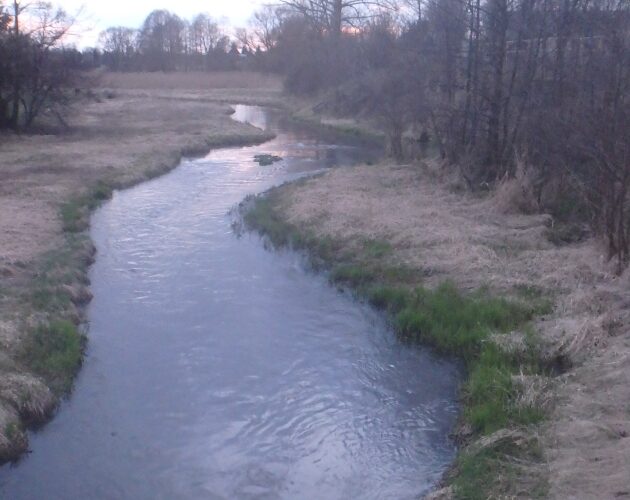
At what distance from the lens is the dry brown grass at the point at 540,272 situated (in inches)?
299

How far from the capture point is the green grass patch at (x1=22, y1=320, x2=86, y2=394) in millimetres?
10531

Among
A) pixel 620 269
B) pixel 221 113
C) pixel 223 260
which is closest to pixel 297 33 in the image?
pixel 221 113

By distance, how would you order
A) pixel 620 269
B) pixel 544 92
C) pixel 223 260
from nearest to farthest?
pixel 620 269 → pixel 223 260 → pixel 544 92

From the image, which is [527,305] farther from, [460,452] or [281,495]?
[281,495]

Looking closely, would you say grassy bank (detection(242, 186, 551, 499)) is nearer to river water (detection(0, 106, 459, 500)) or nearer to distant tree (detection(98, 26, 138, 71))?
river water (detection(0, 106, 459, 500))

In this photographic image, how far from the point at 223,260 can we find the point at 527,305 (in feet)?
22.2

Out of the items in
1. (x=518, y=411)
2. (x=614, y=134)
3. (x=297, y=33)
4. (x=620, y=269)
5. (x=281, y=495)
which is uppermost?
(x=297, y=33)

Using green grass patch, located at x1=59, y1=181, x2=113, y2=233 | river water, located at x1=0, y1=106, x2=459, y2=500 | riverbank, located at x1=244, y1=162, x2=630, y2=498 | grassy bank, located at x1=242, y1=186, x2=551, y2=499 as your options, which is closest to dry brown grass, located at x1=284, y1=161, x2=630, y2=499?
riverbank, located at x1=244, y1=162, x2=630, y2=498

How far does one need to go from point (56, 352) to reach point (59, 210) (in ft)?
30.6

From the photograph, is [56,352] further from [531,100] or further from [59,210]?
[531,100]

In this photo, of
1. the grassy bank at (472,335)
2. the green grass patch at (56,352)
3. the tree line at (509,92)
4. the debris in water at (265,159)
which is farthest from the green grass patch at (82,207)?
the tree line at (509,92)

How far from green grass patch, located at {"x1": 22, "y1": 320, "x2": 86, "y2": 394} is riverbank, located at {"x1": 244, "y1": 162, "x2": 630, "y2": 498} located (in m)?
4.70

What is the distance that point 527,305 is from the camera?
12023 millimetres

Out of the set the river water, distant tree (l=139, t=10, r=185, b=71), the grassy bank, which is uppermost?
distant tree (l=139, t=10, r=185, b=71)
